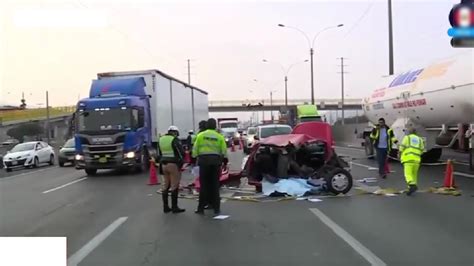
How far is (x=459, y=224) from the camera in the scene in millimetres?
9133

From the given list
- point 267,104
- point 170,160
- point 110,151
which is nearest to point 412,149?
point 170,160

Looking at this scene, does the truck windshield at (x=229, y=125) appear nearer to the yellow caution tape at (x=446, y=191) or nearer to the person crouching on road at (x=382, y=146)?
the person crouching on road at (x=382, y=146)

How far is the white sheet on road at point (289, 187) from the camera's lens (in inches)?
517

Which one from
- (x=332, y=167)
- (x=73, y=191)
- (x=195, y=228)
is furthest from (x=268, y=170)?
(x=73, y=191)

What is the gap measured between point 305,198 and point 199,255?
19.3 ft

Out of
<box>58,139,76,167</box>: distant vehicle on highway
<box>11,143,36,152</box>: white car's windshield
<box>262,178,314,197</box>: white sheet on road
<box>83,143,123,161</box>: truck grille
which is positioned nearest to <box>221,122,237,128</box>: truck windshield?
<box>11,143,36,152</box>: white car's windshield

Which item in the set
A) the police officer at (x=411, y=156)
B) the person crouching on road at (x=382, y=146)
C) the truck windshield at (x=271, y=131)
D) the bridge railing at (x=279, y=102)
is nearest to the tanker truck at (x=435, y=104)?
the person crouching on road at (x=382, y=146)

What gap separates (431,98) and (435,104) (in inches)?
10.9

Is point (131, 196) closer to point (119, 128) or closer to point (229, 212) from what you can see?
point (229, 212)

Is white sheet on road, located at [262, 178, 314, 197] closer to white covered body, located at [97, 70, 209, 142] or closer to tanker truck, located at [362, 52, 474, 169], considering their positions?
tanker truck, located at [362, 52, 474, 169]

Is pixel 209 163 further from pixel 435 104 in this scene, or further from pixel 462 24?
pixel 435 104

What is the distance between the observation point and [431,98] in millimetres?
18969

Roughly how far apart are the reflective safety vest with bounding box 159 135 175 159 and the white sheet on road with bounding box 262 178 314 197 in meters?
2.94

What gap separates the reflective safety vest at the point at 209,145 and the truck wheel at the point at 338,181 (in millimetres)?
3295
